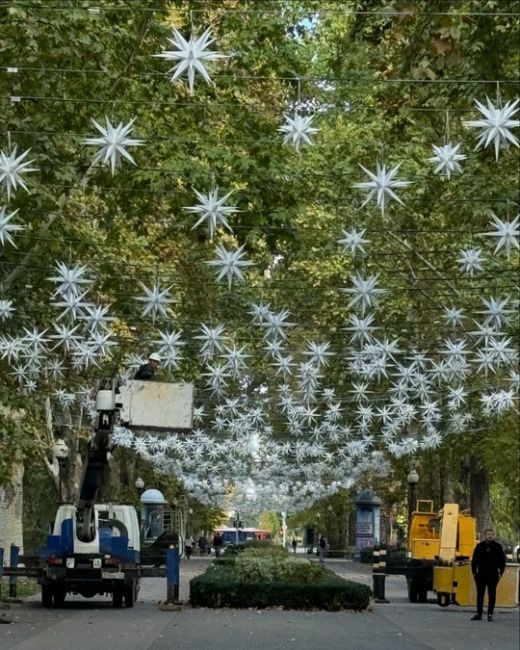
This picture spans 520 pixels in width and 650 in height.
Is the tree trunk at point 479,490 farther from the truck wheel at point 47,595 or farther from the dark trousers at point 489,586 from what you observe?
the truck wheel at point 47,595

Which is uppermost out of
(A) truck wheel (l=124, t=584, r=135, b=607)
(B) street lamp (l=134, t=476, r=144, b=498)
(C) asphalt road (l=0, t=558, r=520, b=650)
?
(B) street lamp (l=134, t=476, r=144, b=498)

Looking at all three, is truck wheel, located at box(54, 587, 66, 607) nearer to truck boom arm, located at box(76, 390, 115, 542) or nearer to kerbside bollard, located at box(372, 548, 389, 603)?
truck boom arm, located at box(76, 390, 115, 542)

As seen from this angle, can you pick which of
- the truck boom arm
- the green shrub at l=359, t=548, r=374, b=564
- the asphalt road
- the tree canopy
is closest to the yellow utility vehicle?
the asphalt road

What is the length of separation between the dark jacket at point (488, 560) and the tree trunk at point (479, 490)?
92.9 feet

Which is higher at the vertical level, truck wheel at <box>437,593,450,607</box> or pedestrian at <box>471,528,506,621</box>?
pedestrian at <box>471,528,506,621</box>

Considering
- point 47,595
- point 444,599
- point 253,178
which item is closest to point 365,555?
point 444,599

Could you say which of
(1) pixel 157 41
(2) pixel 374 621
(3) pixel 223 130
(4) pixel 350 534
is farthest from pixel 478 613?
(4) pixel 350 534

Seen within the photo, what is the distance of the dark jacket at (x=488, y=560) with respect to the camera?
83.8 feet

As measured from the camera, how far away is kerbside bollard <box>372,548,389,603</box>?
104ft

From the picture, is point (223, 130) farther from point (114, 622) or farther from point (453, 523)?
point (453, 523)

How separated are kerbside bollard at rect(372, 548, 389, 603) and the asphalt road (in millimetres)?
1920

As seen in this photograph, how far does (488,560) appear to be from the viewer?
25.6 m

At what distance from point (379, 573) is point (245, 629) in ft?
34.9

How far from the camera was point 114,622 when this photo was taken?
76.5ft
